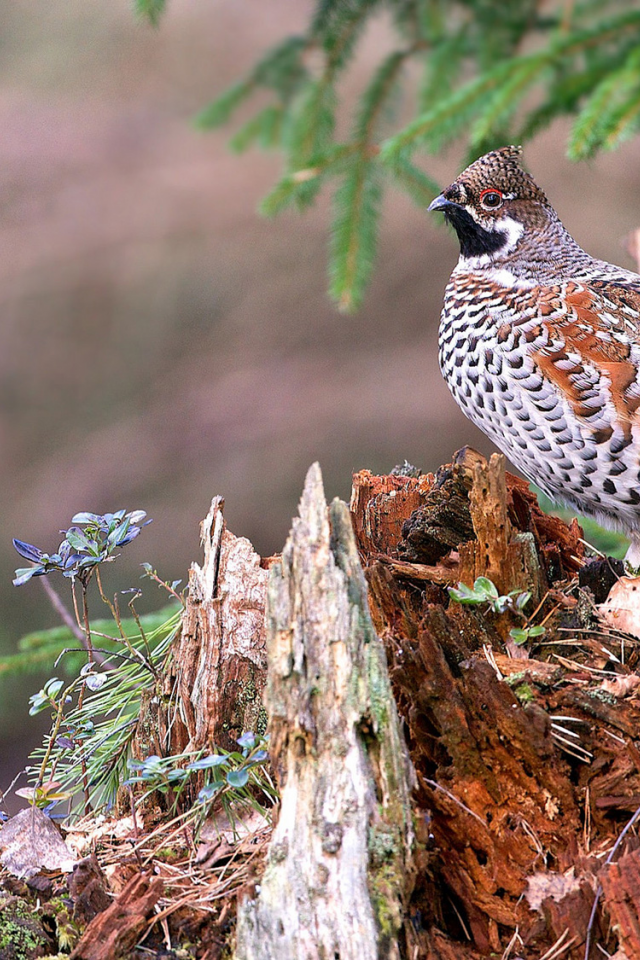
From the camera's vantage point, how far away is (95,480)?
27.2 feet

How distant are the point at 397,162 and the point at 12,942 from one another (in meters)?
2.81

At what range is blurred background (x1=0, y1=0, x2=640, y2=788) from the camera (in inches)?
320

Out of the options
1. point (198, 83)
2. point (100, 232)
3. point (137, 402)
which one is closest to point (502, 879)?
point (137, 402)

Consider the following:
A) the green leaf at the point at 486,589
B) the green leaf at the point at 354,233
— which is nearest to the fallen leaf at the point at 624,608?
the green leaf at the point at 486,589

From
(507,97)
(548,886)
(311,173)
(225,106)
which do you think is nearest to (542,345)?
(507,97)

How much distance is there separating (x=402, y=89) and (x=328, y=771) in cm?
306

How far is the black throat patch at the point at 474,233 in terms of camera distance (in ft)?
9.80

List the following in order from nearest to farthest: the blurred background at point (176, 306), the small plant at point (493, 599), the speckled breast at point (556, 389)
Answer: the small plant at point (493, 599)
the speckled breast at point (556, 389)
the blurred background at point (176, 306)

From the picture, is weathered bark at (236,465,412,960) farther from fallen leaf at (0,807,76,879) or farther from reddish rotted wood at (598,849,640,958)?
fallen leaf at (0,807,76,879)

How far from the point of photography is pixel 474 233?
303cm

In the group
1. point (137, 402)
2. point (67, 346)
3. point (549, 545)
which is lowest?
point (549, 545)

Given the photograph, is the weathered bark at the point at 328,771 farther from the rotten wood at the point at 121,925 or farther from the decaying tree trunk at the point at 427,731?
the rotten wood at the point at 121,925

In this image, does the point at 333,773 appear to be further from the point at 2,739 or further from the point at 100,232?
the point at 100,232

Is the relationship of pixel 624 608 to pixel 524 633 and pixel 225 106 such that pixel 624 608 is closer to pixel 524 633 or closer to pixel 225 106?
pixel 524 633
